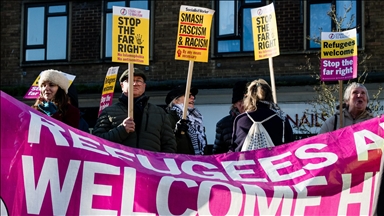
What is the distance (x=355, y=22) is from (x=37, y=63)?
707cm

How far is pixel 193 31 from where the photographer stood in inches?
289

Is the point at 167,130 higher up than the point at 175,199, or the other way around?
the point at 167,130

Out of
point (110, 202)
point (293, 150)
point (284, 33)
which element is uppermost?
point (284, 33)

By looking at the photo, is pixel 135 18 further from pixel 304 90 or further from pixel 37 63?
pixel 37 63

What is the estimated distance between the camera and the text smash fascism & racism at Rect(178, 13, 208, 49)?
23.9 feet

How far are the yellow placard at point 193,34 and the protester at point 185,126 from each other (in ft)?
2.07

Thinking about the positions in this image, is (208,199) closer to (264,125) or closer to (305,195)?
(305,195)

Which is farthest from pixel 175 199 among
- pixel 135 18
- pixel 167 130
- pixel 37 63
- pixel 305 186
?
pixel 37 63

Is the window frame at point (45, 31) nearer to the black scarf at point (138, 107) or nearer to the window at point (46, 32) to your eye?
the window at point (46, 32)

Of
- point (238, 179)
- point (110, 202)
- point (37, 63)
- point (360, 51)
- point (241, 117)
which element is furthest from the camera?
point (37, 63)

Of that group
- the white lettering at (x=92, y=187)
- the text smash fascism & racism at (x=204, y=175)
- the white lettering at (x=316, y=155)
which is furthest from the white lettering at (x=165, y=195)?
the white lettering at (x=316, y=155)

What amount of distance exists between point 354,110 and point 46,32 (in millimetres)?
11516

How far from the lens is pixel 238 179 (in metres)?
5.01

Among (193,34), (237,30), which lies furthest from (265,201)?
(237,30)
